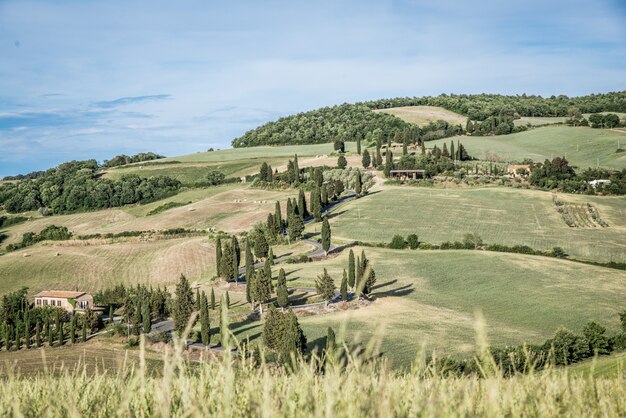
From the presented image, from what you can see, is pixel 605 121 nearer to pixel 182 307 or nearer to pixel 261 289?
pixel 261 289

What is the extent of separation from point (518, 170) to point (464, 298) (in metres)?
72.0

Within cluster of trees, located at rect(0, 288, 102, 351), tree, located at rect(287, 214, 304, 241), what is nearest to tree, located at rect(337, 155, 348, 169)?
tree, located at rect(287, 214, 304, 241)

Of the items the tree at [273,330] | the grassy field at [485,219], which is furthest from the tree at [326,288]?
the grassy field at [485,219]

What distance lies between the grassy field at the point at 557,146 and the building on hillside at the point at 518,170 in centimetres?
1288

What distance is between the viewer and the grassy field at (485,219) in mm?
85938

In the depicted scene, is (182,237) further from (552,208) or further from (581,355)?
(581,355)

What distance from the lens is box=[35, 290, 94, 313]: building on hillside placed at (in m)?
71.8

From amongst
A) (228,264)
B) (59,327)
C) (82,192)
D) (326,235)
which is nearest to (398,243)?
(326,235)

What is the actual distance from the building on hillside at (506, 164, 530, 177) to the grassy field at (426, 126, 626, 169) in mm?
12876

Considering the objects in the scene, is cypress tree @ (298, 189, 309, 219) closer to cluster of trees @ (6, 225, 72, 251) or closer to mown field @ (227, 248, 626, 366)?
mown field @ (227, 248, 626, 366)

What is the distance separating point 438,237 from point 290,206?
23.8 metres

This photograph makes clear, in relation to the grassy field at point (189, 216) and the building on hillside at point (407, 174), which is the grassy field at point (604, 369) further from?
the building on hillside at point (407, 174)

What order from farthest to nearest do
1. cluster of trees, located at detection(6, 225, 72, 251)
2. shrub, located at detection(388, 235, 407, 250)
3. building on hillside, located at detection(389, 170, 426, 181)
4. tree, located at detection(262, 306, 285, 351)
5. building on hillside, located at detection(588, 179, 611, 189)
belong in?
1. building on hillside, located at detection(389, 170, 426, 181)
2. building on hillside, located at detection(588, 179, 611, 189)
3. cluster of trees, located at detection(6, 225, 72, 251)
4. shrub, located at detection(388, 235, 407, 250)
5. tree, located at detection(262, 306, 285, 351)

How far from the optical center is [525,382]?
6738 millimetres
